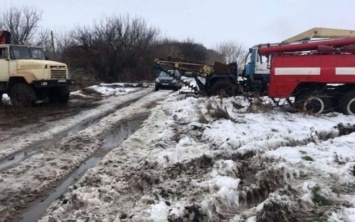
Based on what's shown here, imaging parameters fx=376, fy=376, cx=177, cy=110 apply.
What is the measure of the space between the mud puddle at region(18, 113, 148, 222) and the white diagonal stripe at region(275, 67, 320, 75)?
4.22 m

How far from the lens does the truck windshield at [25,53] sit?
15.0 m

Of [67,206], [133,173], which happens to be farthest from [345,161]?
[67,206]

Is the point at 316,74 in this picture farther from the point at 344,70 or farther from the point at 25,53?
the point at 25,53

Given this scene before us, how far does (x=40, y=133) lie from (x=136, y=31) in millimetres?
30129

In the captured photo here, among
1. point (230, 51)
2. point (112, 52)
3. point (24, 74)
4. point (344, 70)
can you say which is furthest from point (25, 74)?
point (230, 51)

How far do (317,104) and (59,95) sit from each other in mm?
10768

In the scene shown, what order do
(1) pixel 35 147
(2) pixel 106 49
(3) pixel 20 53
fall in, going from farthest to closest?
(2) pixel 106 49, (3) pixel 20 53, (1) pixel 35 147

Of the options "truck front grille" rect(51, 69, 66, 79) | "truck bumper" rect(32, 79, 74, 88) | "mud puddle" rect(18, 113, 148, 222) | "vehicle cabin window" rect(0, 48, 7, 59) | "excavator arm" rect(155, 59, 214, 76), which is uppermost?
"vehicle cabin window" rect(0, 48, 7, 59)

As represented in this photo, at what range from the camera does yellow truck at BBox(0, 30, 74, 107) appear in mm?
14602

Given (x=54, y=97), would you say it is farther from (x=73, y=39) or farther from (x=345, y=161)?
(x=73, y=39)

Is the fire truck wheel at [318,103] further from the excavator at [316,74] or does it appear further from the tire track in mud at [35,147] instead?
the tire track in mud at [35,147]

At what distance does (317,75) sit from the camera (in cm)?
1027

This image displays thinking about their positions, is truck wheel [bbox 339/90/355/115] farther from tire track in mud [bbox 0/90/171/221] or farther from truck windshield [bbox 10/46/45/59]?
truck windshield [bbox 10/46/45/59]

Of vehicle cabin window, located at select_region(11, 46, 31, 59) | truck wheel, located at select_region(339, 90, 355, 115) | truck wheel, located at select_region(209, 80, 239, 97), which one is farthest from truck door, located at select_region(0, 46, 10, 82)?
truck wheel, located at select_region(339, 90, 355, 115)
